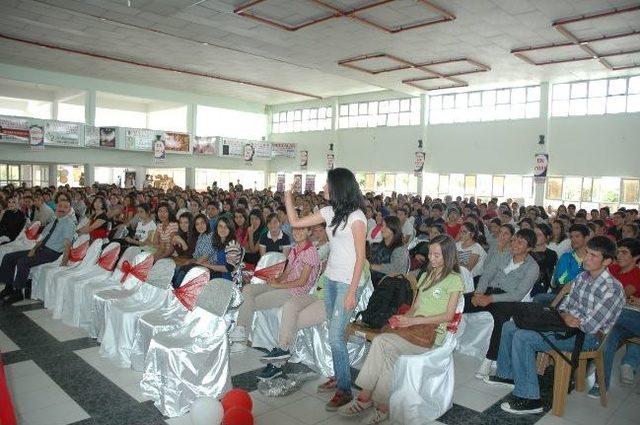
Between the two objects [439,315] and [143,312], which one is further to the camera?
[143,312]

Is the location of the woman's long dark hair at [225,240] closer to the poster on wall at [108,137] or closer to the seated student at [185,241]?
the seated student at [185,241]

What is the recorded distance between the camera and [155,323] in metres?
3.75

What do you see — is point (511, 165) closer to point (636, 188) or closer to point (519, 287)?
point (636, 188)

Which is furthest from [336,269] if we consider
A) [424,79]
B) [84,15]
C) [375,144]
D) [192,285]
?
[375,144]

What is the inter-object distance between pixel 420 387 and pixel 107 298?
9.76 feet

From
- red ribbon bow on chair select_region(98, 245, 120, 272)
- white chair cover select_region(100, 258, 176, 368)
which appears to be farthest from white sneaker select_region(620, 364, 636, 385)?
red ribbon bow on chair select_region(98, 245, 120, 272)

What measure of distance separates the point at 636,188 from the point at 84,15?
50.8ft

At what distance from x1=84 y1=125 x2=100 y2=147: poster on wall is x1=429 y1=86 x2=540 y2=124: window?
507 inches

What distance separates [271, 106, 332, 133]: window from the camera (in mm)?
22438

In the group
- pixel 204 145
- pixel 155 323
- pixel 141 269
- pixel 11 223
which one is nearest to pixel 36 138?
pixel 204 145

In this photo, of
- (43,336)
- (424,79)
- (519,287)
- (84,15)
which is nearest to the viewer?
(519,287)

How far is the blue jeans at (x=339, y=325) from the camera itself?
3.20 m

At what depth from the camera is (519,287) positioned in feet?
13.2

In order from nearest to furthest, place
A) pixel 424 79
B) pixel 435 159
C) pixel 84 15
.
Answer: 1. pixel 84 15
2. pixel 424 79
3. pixel 435 159
